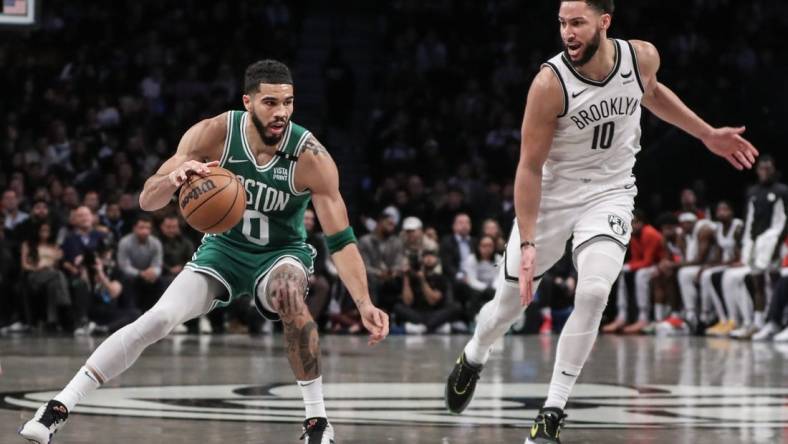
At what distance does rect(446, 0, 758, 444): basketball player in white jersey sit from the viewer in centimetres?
654

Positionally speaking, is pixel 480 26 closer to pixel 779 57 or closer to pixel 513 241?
pixel 779 57

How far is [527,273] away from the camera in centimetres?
661

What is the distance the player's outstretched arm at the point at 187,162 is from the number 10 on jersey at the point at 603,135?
181cm

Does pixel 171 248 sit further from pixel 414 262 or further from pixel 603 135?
pixel 603 135

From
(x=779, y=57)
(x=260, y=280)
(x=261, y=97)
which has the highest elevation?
(x=779, y=57)

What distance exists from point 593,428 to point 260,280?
6.76 feet

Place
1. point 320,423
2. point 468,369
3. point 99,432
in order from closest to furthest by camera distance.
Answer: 1. point 320,423
2. point 99,432
3. point 468,369

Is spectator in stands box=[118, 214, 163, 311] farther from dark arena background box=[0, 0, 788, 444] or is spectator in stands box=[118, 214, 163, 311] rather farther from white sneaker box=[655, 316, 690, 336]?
white sneaker box=[655, 316, 690, 336]

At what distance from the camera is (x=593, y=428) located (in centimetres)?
742

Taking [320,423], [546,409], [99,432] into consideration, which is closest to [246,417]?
[99,432]

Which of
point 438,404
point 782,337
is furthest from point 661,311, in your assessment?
point 438,404

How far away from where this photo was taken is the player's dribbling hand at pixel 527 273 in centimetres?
660

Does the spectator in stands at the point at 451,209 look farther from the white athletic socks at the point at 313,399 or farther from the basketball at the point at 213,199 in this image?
the basketball at the point at 213,199

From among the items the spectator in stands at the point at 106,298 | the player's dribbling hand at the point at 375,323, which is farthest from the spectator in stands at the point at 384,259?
the player's dribbling hand at the point at 375,323
